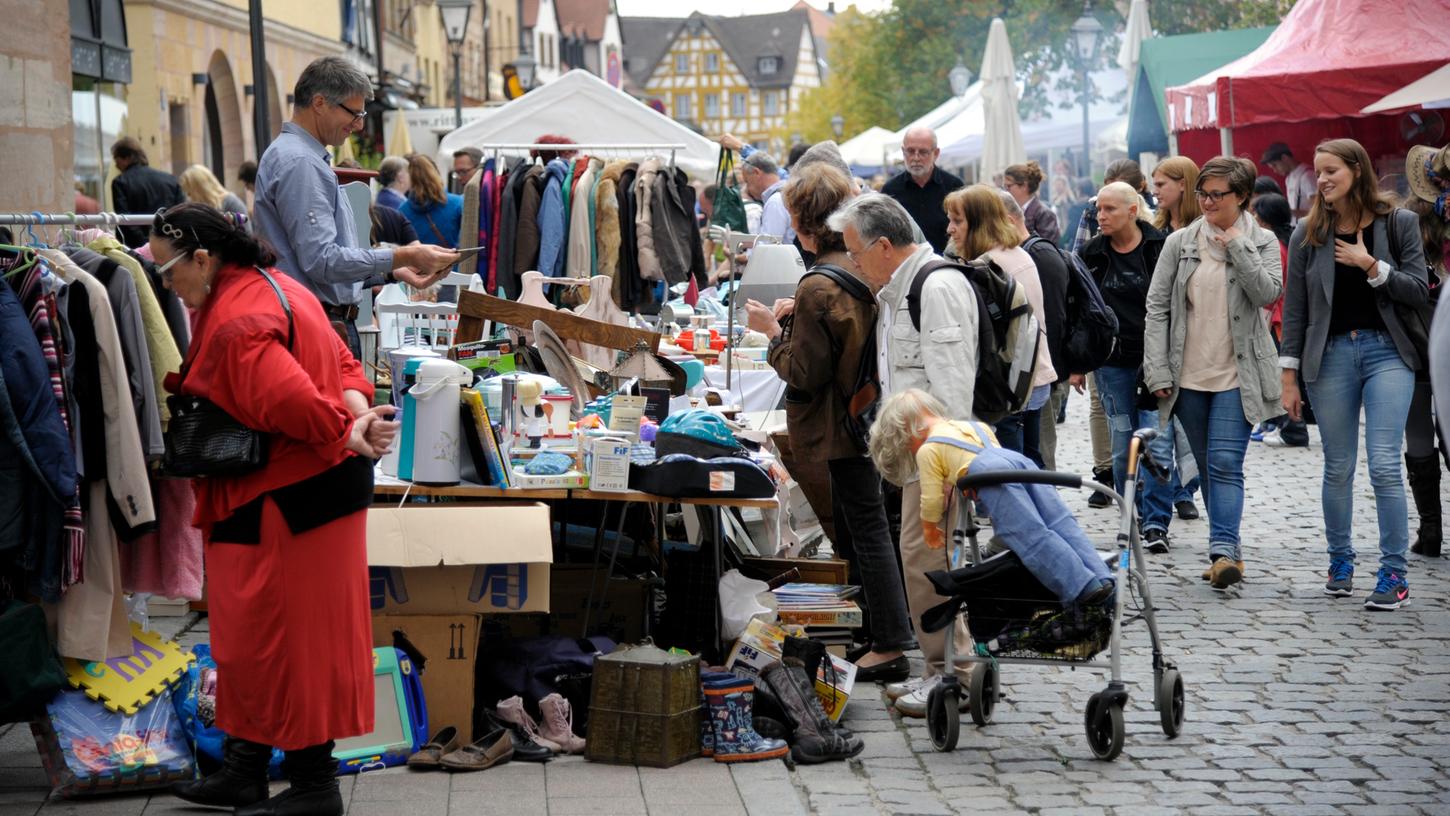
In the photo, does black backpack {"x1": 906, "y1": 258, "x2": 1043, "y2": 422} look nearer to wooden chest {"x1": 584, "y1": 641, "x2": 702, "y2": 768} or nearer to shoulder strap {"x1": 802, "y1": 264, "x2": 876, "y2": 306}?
shoulder strap {"x1": 802, "y1": 264, "x2": 876, "y2": 306}

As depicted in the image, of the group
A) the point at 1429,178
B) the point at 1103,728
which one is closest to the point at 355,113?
the point at 1103,728

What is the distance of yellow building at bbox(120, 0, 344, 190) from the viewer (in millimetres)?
22203

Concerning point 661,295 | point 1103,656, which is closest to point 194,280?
point 1103,656

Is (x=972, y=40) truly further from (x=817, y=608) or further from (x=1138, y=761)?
(x=1138, y=761)

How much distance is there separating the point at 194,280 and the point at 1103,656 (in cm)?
405

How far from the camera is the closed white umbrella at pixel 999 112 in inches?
847

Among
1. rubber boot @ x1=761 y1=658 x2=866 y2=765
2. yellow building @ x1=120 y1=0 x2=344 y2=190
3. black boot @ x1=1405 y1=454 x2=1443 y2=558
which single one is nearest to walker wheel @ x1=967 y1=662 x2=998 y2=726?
rubber boot @ x1=761 y1=658 x2=866 y2=765

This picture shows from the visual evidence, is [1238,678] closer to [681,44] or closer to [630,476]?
[630,476]

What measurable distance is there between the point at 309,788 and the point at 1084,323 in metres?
4.91

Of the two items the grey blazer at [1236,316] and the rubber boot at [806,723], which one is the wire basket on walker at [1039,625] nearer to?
the rubber boot at [806,723]

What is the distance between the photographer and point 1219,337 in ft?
26.5

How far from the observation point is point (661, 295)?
1233 cm

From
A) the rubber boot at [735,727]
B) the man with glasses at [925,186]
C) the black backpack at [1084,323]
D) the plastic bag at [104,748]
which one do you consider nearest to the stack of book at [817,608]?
the rubber boot at [735,727]

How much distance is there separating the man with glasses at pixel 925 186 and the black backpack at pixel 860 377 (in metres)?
4.43
